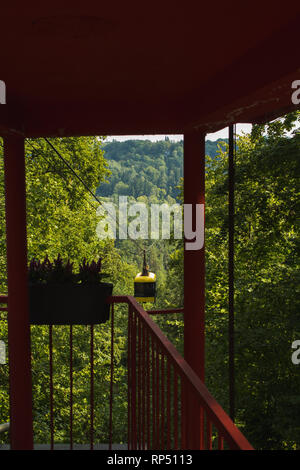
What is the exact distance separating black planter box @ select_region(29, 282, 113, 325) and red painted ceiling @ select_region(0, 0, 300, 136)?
1.06m

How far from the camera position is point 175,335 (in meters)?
15.1

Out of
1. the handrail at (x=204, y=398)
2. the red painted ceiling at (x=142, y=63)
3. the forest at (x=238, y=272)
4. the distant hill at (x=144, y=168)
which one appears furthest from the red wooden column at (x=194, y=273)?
the distant hill at (x=144, y=168)

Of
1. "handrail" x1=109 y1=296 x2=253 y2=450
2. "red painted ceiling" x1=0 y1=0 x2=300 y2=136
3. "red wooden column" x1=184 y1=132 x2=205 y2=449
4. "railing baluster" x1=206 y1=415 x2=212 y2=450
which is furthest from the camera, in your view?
"red wooden column" x1=184 y1=132 x2=205 y2=449

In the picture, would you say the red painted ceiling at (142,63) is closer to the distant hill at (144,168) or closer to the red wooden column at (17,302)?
the red wooden column at (17,302)

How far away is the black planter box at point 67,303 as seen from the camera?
292 cm

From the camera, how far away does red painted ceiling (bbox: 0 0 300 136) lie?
1.48 meters

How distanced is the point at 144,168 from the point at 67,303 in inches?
2052

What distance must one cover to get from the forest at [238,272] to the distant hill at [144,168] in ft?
116

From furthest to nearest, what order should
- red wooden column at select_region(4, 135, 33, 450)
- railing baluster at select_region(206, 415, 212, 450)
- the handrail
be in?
red wooden column at select_region(4, 135, 33, 450) < railing baluster at select_region(206, 415, 212, 450) < the handrail

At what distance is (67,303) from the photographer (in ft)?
9.63

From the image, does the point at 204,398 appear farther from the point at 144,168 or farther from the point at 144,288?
the point at 144,168

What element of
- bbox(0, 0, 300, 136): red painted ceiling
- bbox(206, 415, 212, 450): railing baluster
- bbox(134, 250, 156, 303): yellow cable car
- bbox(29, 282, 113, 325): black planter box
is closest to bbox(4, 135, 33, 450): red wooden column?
bbox(29, 282, 113, 325): black planter box

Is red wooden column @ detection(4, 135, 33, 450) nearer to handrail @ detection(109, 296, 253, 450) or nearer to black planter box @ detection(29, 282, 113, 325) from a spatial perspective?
black planter box @ detection(29, 282, 113, 325)

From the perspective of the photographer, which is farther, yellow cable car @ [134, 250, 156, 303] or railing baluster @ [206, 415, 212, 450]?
yellow cable car @ [134, 250, 156, 303]
